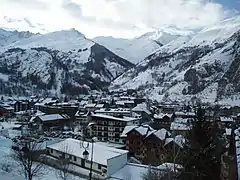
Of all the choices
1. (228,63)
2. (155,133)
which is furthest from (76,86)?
(155,133)

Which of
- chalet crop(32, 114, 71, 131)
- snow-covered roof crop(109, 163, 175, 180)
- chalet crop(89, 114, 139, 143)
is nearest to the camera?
snow-covered roof crop(109, 163, 175, 180)

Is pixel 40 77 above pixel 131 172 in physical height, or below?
above

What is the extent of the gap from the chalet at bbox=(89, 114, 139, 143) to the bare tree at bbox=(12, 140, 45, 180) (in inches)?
642

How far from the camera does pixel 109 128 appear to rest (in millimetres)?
43219

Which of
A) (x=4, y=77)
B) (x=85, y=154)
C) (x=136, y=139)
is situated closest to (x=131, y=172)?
(x=85, y=154)

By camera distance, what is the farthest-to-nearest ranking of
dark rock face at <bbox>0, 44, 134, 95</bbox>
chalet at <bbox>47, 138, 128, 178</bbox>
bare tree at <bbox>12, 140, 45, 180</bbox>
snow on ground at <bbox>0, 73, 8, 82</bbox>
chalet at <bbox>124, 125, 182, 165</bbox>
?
snow on ground at <bbox>0, 73, 8, 82</bbox> → dark rock face at <bbox>0, 44, 134, 95</bbox> → chalet at <bbox>124, 125, 182, 165</bbox> → chalet at <bbox>47, 138, 128, 178</bbox> → bare tree at <bbox>12, 140, 45, 180</bbox>

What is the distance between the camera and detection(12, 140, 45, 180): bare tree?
1656 cm

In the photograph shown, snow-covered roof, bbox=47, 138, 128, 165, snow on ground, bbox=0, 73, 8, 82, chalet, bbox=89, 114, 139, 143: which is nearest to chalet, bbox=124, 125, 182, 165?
snow-covered roof, bbox=47, 138, 128, 165

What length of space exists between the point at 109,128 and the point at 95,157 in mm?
18990

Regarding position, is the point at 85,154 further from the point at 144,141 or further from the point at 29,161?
Answer: the point at 144,141

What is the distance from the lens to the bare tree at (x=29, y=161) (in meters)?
16.6

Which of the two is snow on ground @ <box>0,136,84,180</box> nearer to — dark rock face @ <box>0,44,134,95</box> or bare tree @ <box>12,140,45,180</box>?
bare tree @ <box>12,140,45,180</box>

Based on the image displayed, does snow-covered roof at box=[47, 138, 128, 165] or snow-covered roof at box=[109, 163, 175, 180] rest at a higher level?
snow-covered roof at box=[47, 138, 128, 165]

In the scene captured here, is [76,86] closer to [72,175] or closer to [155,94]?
[155,94]
